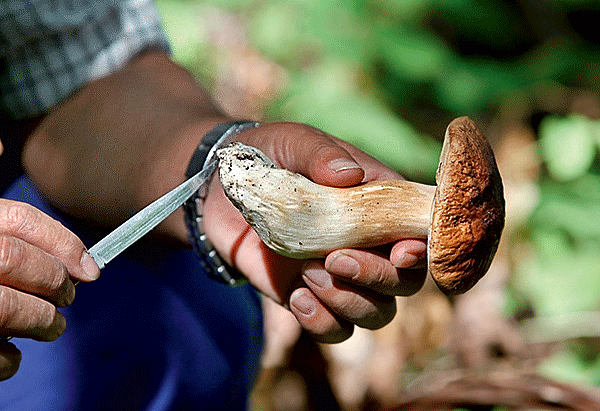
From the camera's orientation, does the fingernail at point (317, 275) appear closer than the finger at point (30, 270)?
No

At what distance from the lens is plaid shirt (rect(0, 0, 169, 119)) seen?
1112mm

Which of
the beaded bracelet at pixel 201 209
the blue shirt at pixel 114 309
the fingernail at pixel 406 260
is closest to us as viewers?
the fingernail at pixel 406 260

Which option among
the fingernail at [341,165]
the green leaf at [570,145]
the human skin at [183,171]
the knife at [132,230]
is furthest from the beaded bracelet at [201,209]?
the green leaf at [570,145]

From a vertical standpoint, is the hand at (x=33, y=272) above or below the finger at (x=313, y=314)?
above

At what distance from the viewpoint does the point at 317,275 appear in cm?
80

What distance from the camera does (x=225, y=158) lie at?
0.76 meters

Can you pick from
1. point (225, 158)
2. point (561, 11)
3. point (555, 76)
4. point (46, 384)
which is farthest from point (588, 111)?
point (46, 384)

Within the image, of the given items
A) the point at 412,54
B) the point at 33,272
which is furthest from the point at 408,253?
the point at 412,54

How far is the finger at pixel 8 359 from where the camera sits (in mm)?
688

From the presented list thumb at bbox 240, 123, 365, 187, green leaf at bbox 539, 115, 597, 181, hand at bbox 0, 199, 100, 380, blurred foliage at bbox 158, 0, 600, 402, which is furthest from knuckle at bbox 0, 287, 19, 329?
green leaf at bbox 539, 115, 597, 181

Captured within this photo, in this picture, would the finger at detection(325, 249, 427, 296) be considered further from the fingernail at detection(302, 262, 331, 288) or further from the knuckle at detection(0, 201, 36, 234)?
the knuckle at detection(0, 201, 36, 234)

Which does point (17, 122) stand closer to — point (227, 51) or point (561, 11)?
point (227, 51)

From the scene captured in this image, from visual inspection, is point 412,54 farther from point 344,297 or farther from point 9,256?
point 9,256

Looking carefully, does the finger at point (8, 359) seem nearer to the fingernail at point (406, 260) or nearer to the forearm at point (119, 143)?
the forearm at point (119, 143)
